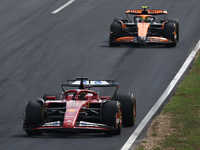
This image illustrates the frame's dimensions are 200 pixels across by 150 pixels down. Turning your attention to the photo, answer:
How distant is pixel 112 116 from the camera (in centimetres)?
1470

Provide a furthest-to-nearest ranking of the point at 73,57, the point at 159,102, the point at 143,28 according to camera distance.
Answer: the point at 143,28
the point at 73,57
the point at 159,102

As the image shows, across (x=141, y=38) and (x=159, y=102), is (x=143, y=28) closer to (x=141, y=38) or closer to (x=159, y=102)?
(x=141, y=38)

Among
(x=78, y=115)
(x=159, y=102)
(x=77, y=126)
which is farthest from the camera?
(x=159, y=102)

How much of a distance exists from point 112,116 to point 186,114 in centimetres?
301

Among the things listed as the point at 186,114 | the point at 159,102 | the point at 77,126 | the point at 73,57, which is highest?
the point at 73,57

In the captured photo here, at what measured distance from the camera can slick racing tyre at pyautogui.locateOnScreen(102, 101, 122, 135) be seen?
14.7 m

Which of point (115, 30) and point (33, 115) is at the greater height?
point (115, 30)

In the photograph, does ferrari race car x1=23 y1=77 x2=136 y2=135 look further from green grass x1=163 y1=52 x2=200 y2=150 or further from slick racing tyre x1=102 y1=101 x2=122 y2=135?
green grass x1=163 y1=52 x2=200 y2=150

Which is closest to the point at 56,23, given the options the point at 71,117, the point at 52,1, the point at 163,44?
the point at 52,1

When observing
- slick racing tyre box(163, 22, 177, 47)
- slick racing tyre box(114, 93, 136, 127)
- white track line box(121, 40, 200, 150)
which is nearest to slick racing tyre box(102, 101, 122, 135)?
white track line box(121, 40, 200, 150)

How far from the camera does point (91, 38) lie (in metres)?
31.5

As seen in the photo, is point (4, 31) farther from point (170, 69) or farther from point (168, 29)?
point (170, 69)

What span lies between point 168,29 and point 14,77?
834cm

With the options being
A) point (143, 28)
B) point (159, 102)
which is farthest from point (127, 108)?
point (143, 28)
